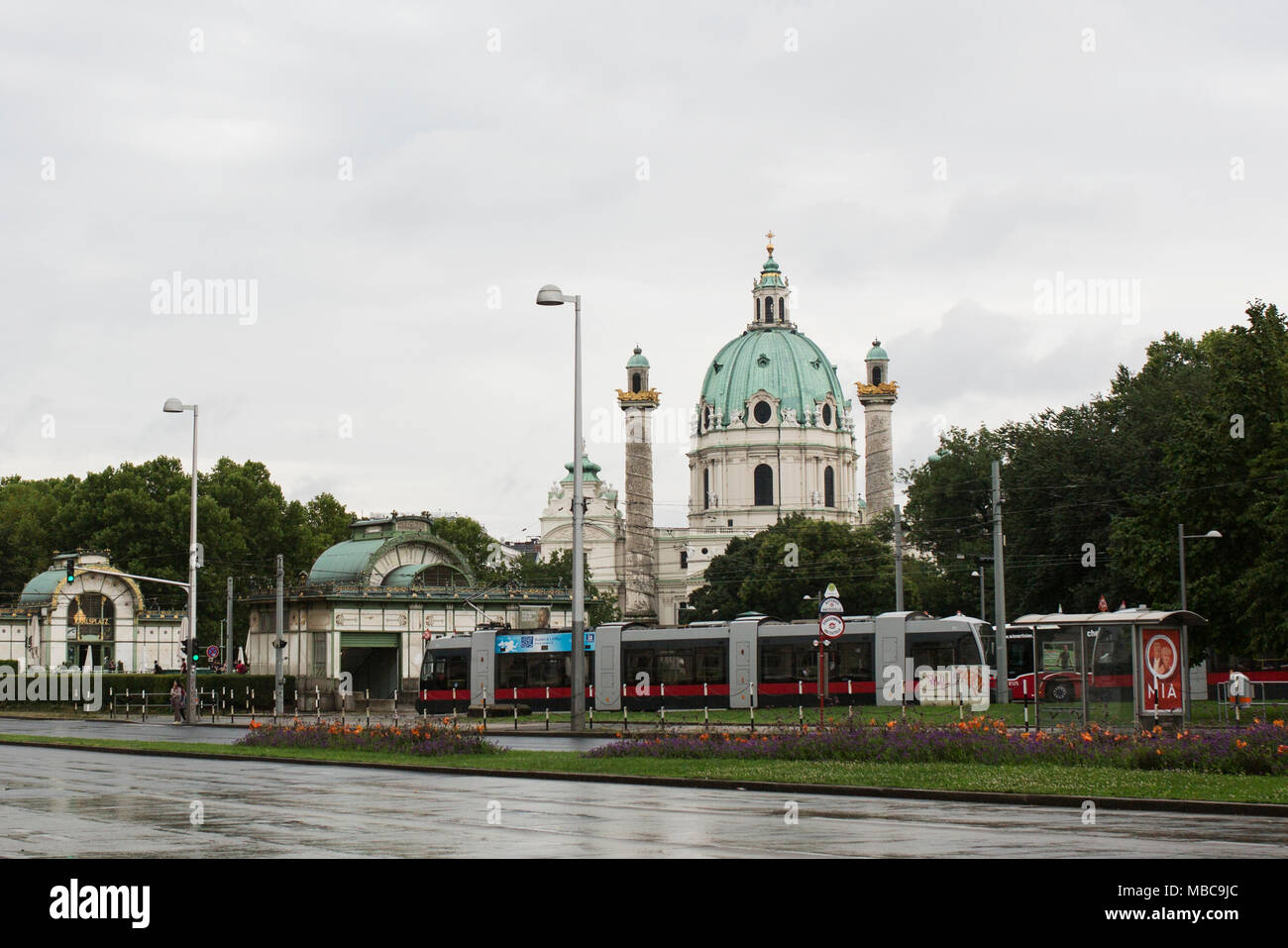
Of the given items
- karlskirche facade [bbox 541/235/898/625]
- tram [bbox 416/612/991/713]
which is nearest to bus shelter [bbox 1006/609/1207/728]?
tram [bbox 416/612/991/713]

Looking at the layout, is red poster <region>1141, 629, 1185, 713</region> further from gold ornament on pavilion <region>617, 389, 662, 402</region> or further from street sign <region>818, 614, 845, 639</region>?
gold ornament on pavilion <region>617, 389, 662, 402</region>

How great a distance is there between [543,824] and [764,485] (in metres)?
155

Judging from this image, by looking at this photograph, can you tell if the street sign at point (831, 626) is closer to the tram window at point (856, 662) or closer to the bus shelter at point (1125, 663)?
the bus shelter at point (1125, 663)

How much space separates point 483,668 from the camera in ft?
179

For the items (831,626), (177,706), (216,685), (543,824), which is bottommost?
(177,706)

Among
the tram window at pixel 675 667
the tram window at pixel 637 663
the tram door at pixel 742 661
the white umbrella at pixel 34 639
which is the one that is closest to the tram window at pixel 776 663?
the tram door at pixel 742 661

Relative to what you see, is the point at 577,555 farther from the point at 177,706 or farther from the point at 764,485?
the point at 764,485

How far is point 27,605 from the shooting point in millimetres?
81312

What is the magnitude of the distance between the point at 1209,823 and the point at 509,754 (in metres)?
14.7

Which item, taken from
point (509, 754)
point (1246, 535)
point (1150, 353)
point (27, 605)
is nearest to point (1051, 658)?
point (509, 754)

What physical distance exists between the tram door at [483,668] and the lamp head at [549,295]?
21.6 metres

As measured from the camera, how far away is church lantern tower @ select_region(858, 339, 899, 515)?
166 meters

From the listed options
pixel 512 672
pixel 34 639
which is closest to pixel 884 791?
pixel 512 672
